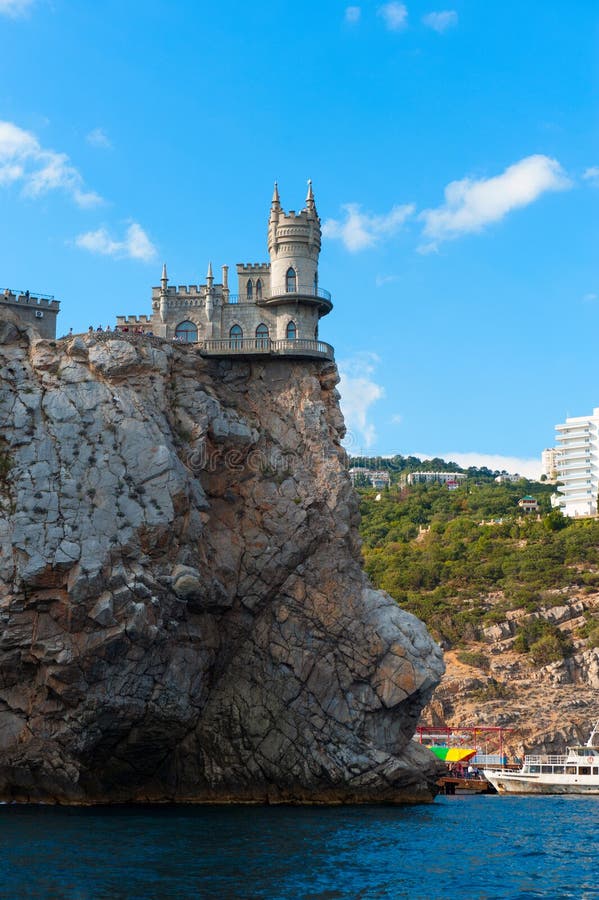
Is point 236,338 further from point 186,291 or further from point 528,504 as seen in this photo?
point 528,504

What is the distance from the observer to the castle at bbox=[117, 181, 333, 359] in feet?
226

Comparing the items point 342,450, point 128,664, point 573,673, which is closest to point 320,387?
point 342,450

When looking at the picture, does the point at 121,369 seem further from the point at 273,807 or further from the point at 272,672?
the point at 273,807

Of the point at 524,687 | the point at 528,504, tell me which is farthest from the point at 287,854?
the point at 528,504

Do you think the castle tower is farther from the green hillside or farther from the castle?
the green hillside

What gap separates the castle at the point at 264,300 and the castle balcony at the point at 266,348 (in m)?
0.31

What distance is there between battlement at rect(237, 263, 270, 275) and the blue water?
3244cm

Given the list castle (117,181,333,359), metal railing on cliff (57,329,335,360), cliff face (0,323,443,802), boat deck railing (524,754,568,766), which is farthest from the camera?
boat deck railing (524,754,568,766)

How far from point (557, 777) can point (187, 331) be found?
41412 mm

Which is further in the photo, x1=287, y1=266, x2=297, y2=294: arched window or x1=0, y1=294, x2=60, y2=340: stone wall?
x1=287, y1=266, x2=297, y2=294: arched window

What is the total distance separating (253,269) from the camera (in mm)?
70688

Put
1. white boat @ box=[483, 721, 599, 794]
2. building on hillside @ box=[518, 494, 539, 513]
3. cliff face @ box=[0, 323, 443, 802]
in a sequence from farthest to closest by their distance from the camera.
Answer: building on hillside @ box=[518, 494, 539, 513]
white boat @ box=[483, 721, 599, 794]
cliff face @ box=[0, 323, 443, 802]

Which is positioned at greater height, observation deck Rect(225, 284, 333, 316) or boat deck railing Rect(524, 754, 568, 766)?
observation deck Rect(225, 284, 333, 316)

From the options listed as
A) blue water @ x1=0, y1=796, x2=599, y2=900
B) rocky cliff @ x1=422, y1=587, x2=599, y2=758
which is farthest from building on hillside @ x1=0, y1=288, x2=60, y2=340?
rocky cliff @ x1=422, y1=587, x2=599, y2=758
